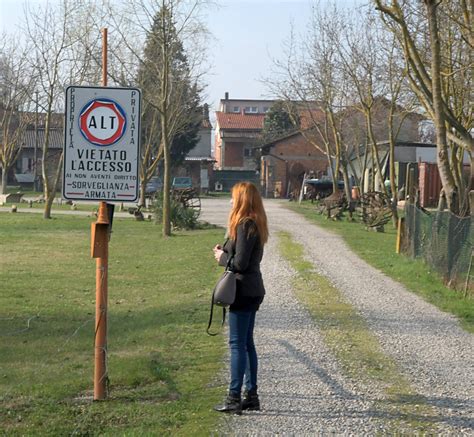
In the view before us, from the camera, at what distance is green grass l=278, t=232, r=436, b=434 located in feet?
20.6

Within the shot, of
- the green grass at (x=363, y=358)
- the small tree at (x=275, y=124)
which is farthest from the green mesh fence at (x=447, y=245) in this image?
the small tree at (x=275, y=124)

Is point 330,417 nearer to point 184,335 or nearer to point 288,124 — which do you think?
point 184,335

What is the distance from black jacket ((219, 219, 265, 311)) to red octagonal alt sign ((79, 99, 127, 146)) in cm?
131

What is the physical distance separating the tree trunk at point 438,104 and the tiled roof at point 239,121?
73208mm

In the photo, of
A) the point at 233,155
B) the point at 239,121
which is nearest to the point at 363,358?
the point at 233,155

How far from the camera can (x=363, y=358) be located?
8312 mm

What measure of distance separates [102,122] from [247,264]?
5.46 feet

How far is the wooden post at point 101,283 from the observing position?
668 cm

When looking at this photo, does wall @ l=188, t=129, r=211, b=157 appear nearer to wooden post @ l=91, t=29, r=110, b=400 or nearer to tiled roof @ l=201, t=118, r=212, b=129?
tiled roof @ l=201, t=118, r=212, b=129

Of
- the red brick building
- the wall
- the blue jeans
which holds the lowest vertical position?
the blue jeans

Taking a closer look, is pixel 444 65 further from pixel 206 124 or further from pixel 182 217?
pixel 206 124

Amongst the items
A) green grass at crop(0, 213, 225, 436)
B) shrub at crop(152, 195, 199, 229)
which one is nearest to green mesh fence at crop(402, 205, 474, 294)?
green grass at crop(0, 213, 225, 436)

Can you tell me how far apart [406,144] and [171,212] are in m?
20.8

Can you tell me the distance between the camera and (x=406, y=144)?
45.4m
